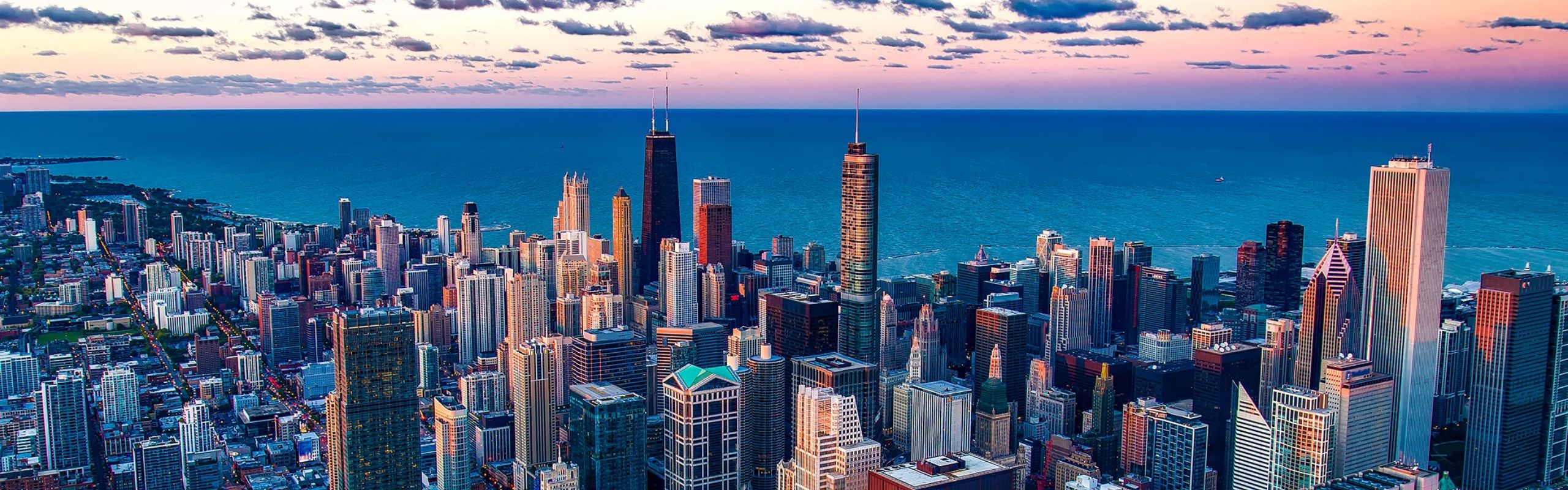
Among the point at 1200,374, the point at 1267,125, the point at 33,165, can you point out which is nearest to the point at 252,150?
the point at 33,165

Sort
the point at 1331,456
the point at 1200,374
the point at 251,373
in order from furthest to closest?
the point at 251,373
the point at 1200,374
the point at 1331,456

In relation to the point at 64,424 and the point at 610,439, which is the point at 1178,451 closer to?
the point at 610,439

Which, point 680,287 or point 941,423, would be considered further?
point 680,287

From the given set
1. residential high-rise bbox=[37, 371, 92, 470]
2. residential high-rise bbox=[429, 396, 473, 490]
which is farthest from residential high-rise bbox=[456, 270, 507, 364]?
residential high-rise bbox=[429, 396, 473, 490]

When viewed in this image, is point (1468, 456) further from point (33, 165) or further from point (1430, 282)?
point (33, 165)

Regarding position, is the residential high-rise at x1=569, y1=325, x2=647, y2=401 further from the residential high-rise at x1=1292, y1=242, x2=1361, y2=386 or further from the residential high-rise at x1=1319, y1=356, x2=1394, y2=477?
the residential high-rise at x1=1292, y1=242, x2=1361, y2=386

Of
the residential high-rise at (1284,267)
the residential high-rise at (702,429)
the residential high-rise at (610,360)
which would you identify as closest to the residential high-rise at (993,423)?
the residential high-rise at (702,429)

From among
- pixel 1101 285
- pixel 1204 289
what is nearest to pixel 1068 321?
pixel 1101 285
